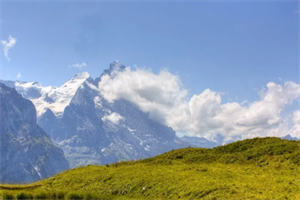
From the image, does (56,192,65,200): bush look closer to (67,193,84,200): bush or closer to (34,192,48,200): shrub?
(67,193,84,200): bush

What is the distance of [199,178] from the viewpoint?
43.2m

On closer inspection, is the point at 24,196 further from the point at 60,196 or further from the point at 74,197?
the point at 74,197

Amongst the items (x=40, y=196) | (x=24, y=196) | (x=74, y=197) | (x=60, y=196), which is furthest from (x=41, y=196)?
(x=74, y=197)

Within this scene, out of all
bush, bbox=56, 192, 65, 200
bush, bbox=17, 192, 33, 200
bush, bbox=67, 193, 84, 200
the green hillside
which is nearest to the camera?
bush, bbox=17, 192, 33, 200

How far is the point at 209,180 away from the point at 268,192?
8968 millimetres

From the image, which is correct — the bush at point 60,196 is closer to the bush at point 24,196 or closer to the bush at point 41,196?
the bush at point 41,196

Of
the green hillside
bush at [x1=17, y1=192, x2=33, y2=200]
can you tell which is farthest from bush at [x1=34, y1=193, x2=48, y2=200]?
bush at [x1=17, y1=192, x2=33, y2=200]

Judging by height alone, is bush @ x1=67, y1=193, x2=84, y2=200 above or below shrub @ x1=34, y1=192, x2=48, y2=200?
below

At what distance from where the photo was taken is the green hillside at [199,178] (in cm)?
3497

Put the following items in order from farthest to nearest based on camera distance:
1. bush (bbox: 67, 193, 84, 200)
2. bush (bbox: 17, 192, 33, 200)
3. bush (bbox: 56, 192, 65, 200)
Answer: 1. bush (bbox: 56, 192, 65, 200)
2. bush (bbox: 67, 193, 84, 200)
3. bush (bbox: 17, 192, 33, 200)

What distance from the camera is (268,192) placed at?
114 feet

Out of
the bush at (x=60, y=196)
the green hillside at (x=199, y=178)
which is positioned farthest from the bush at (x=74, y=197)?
the bush at (x=60, y=196)

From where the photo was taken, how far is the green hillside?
3497 centimetres

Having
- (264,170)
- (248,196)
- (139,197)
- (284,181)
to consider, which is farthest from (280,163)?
(139,197)
